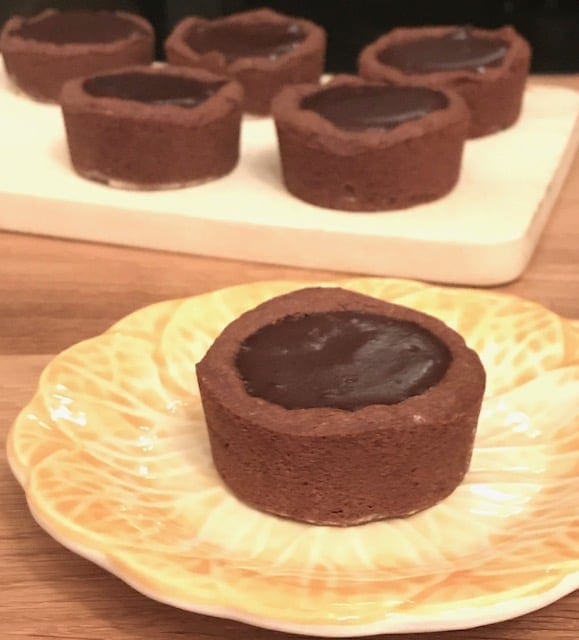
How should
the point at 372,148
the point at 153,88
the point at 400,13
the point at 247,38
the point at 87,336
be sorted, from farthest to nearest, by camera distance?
the point at 400,13
the point at 247,38
the point at 153,88
the point at 372,148
the point at 87,336

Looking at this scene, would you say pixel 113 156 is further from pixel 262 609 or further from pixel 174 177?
pixel 262 609

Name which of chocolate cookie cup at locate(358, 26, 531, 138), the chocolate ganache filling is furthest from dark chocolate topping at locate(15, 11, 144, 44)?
the chocolate ganache filling

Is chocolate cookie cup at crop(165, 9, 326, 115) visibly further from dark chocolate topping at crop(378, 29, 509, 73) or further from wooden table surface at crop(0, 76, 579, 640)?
wooden table surface at crop(0, 76, 579, 640)

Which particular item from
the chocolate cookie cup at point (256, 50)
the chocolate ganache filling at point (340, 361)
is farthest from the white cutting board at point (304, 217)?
the chocolate ganache filling at point (340, 361)

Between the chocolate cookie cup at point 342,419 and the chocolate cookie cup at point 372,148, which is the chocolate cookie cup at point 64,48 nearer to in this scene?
the chocolate cookie cup at point 372,148

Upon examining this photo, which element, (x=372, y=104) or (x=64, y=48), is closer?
(x=372, y=104)

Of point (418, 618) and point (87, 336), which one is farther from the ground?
point (418, 618)

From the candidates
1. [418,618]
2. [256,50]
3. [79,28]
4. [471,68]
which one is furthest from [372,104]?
[418,618]

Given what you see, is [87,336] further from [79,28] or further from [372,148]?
[79,28]
